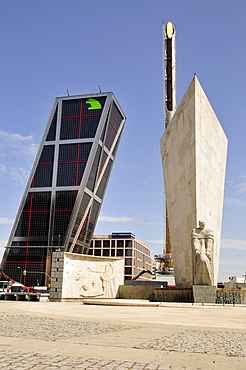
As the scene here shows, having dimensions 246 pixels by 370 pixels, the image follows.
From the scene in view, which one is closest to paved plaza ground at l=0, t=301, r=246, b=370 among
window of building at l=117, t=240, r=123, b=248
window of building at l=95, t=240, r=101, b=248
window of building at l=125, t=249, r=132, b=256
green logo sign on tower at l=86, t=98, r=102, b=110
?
green logo sign on tower at l=86, t=98, r=102, b=110

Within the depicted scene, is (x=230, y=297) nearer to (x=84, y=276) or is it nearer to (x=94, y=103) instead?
(x=84, y=276)

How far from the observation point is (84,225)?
2744 inches

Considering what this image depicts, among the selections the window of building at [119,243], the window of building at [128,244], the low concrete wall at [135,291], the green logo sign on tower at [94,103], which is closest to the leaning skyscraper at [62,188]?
the green logo sign on tower at [94,103]

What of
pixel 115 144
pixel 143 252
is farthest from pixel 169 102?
pixel 143 252

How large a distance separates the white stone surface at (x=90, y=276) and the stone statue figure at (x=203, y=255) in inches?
320

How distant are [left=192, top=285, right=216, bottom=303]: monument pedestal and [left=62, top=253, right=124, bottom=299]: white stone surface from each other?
826 centimetres

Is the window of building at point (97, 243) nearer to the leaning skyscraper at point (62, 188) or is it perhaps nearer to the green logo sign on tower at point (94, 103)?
the leaning skyscraper at point (62, 188)

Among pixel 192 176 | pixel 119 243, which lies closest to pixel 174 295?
pixel 192 176

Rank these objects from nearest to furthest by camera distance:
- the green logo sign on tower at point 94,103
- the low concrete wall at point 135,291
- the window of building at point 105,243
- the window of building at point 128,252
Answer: the low concrete wall at point 135,291, the green logo sign on tower at point 94,103, the window of building at point 128,252, the window of building at point 105,243

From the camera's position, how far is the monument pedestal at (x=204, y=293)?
635 inches

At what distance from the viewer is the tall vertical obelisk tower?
19.3 meters

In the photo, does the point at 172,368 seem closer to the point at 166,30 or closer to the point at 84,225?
the point at 166,30

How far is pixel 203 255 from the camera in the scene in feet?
55.0

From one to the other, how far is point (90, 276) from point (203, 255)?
30.1 feet
